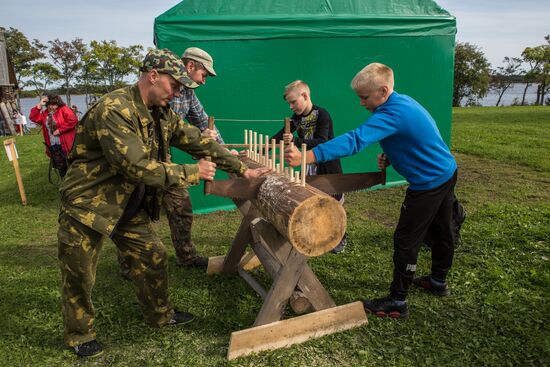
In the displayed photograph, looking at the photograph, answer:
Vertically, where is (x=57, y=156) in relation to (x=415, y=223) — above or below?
below

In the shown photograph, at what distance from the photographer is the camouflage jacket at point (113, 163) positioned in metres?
2.54

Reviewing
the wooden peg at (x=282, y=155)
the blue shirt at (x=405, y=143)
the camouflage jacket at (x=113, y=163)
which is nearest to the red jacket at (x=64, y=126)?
the camouflage jacket at (x=113, y=163)

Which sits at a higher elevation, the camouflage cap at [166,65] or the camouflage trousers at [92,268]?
the camouflage cap at [166,65]

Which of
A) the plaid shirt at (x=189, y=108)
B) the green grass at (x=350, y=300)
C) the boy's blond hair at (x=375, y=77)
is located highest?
the boy's blond hair at (x=375, y=77)

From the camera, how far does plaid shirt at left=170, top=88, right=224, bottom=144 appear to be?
14.6ft

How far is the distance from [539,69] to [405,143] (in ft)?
123

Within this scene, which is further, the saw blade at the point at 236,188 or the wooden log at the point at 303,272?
the wooden log at the point at 303,272

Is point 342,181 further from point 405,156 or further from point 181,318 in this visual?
point 181,318

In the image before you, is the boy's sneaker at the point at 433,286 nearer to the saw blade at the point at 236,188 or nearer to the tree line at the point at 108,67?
the saw blade at the point at 236,188

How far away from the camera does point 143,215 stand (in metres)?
3.03

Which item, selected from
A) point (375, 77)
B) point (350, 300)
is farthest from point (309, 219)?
point (350, 300)

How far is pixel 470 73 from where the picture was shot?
3269 cm

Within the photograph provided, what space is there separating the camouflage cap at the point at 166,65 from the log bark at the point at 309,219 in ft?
3.28

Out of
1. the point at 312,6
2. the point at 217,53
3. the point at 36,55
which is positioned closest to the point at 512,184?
the point at 312,6
